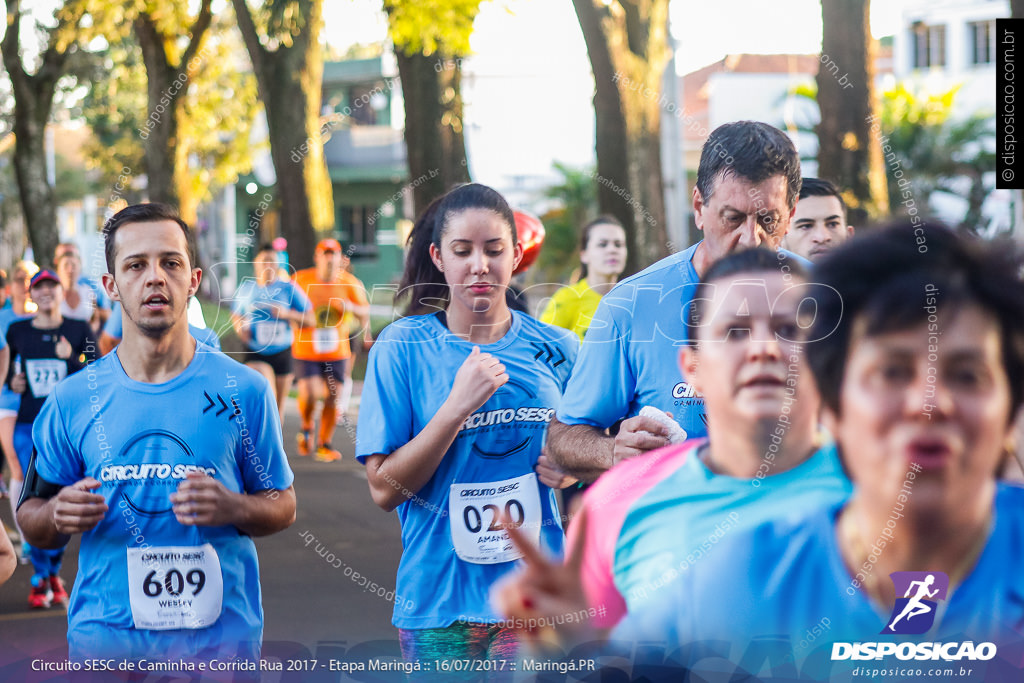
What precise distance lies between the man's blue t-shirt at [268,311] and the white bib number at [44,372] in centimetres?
164

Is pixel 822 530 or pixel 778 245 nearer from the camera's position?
pixel 822 530

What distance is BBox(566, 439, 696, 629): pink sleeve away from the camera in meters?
1.69

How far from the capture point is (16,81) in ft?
57.5

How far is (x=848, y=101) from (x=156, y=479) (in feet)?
23.4

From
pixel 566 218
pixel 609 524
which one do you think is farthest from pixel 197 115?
pixel 609 524

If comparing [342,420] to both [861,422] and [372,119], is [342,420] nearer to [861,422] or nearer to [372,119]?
[861,422]

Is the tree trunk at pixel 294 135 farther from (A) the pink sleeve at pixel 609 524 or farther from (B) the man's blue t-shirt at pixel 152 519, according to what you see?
(A) the pink sleeve at pixel 609 524

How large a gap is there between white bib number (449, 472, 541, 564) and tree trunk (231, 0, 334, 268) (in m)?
11.7

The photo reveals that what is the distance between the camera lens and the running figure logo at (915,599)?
4.98 ft

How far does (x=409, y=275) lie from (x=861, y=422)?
89.9 inches

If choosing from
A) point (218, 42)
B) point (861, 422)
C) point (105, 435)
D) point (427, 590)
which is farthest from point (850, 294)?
point (218, 42)

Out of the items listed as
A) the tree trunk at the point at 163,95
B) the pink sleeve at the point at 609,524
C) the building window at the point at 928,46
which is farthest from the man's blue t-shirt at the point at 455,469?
the building window at the point at 928,46

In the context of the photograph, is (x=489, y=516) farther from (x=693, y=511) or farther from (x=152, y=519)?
(x=693, y=511)

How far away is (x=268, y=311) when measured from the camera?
31.9ft
